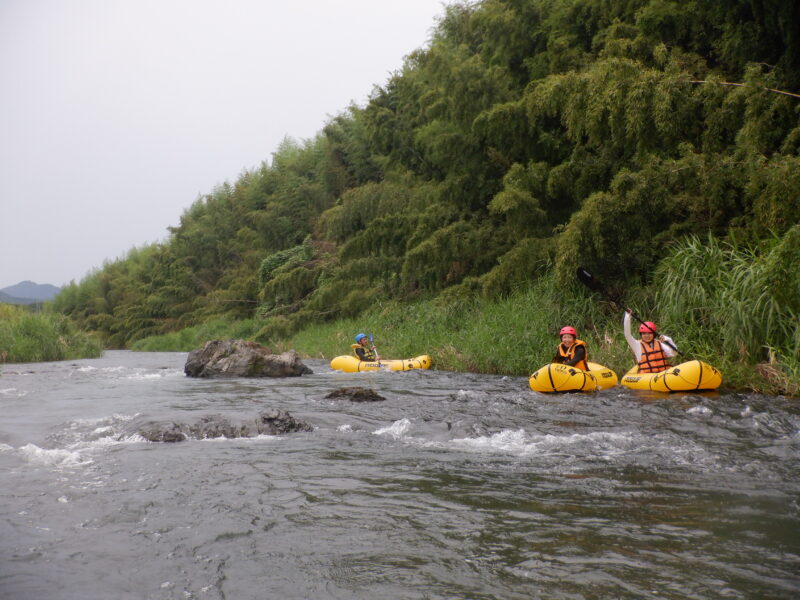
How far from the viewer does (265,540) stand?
11.5 ft

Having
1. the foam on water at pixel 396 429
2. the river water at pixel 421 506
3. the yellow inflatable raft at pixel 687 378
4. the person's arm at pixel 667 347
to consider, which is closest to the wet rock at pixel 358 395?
the river water at pixel 421 506

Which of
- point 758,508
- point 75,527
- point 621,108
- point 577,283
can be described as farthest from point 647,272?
point 75,527

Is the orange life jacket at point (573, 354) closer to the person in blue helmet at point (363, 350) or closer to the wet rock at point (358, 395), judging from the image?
the wet rock at point (358, 395)

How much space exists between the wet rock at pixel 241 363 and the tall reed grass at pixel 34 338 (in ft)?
26.4

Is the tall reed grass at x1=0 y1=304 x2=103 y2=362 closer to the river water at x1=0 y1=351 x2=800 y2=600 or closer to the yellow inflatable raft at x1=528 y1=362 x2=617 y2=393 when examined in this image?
the river water at x1=0 y1=351 x2=800 y2=600

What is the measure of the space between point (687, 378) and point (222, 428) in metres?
5.44

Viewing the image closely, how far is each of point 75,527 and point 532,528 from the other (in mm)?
2541

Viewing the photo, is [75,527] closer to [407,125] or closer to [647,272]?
[647,272]

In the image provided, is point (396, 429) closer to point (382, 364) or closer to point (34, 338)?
point (382, 364)

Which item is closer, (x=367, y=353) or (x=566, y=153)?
(x=566, y=153)

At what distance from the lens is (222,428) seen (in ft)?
21.4

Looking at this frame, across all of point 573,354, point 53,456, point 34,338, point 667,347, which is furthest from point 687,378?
point 34,338

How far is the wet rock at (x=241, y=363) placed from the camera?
44.1 feet

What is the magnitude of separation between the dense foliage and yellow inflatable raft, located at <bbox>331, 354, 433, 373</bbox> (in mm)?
2199
